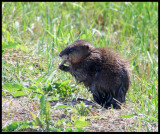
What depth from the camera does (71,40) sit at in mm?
7074

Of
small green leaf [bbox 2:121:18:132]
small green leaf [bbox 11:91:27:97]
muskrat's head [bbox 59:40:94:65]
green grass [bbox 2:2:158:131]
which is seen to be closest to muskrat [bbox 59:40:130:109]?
muskrat's head [bbox 59:40:94:65]

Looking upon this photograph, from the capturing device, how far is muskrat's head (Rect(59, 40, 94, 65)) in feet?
19.3

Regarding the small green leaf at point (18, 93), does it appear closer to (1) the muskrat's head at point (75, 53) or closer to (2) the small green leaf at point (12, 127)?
(2) the small green leaf at point (12, 127)

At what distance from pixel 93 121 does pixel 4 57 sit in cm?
276

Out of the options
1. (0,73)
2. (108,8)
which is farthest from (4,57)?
(108,8)

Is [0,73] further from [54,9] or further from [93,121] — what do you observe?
[54,9]

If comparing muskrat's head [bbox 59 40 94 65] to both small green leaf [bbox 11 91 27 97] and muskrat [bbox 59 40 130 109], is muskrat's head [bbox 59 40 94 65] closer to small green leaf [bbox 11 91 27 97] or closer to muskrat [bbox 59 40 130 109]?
muskrat [bbox 59 40 130 109]

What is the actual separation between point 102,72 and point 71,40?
6.06 ft

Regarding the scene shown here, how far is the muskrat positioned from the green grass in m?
0.26

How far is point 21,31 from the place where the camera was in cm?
803

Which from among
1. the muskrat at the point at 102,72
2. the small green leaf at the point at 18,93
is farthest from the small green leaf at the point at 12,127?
the muskrat at the point at 102,72

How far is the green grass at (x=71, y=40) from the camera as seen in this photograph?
5562 mm

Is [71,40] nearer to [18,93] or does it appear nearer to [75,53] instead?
[75,53]

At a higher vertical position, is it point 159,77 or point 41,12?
point 41,12
